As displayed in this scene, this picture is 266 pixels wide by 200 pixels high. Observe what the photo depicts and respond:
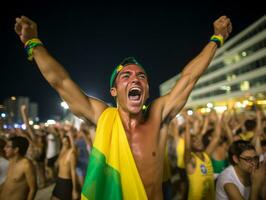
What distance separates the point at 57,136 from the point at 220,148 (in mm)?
6388

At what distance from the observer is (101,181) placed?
6.50 ft

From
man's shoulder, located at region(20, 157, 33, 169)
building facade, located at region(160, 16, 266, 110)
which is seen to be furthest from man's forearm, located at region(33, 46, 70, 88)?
building facade, located at region(160, 16, 266, 110)

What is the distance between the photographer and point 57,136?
1048 centimetres

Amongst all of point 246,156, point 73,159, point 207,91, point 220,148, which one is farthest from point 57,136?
point 207,91

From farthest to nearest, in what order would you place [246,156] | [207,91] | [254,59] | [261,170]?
[207,91], [254,59], [246,156], [261,170]

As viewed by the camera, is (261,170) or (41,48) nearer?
(41,48)

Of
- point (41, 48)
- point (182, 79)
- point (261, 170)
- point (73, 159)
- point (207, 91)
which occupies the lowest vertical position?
point (261, 170)

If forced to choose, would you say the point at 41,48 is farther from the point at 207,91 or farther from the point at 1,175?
the point at 207,91

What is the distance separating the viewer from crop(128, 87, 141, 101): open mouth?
2.34 meters

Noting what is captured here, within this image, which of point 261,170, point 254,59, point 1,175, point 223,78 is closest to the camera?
point 261,170

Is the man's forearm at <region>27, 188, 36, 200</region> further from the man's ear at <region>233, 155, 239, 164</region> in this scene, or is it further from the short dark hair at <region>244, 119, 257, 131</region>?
the short dark hair at <region>244, 119, 257, 131</region>

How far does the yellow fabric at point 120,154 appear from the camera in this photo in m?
2.05

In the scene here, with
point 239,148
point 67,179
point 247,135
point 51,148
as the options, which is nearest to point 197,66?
point 239,148

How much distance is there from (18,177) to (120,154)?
349 centimetres
